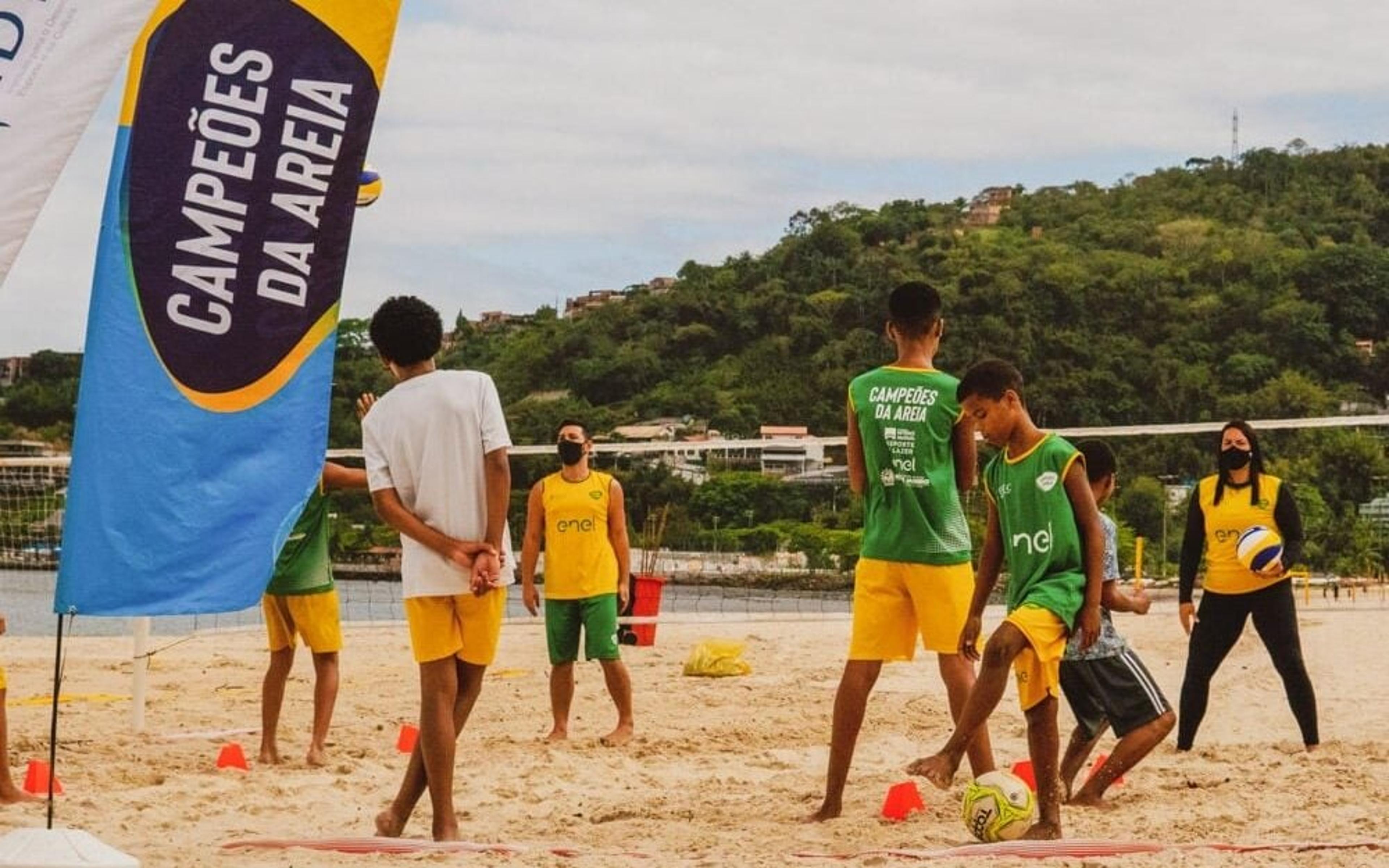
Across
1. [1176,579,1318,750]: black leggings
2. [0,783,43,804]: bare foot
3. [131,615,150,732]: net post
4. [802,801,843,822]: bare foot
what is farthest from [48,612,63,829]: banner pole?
[1176,579,1318,750]: black leggings

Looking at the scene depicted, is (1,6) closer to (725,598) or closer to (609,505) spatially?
(609,505)

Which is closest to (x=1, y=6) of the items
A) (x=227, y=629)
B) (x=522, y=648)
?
(x=227, y=629)

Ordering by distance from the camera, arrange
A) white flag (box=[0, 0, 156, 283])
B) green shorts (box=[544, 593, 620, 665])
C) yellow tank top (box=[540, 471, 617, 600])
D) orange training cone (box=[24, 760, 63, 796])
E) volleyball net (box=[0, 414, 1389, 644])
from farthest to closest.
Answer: volleyball net (box=[0, 414, 1389, 644])
yellow tank top (box=[540, 471, 617, 600])
green shorts (box=[544, 593, 620, 665])
orange training cone (box=[24, 760, 63, 796])
white flag (box=[0, 0, 156, 283])

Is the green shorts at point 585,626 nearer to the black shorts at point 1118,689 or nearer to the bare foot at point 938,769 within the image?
the black shorts at point 1118,689

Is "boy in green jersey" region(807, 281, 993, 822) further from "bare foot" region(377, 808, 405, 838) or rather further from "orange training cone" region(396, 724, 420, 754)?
"orange training cone" region(396, 724, 420, 754)

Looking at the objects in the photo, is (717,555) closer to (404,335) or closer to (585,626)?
(585,626)

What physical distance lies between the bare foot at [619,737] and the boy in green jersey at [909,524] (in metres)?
2.21

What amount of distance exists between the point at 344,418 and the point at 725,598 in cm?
994

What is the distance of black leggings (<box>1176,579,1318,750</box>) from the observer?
7449 millimetres

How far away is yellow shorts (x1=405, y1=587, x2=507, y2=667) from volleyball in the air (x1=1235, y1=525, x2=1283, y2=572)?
361cm

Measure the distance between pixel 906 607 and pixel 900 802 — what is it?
61 centimetres

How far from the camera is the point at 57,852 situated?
4.28 m

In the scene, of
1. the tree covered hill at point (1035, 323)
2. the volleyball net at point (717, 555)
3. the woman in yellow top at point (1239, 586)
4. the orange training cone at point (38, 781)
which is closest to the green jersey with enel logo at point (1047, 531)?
the woman in yellow top at point (1239, 586)

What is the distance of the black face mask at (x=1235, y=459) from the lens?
753cm
